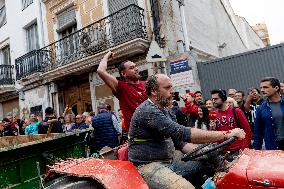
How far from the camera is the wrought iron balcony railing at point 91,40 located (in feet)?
43.3

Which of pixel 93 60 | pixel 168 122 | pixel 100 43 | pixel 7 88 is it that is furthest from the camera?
pixel 7 88

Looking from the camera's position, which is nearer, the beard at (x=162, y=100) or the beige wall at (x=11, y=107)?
the beard at (x=162, y=100)

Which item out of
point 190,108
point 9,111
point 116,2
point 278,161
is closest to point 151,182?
point 278,161

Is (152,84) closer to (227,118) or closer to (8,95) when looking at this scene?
(227,118)

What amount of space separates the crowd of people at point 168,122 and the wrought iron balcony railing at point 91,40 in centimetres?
522

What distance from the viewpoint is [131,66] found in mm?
4637

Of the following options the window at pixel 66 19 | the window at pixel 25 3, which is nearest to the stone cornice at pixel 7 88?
the window at pixel 25 3

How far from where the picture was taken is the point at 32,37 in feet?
62.7

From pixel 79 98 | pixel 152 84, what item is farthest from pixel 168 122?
pixel 79 98

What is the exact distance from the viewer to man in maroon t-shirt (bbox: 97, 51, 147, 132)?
4.58 metres

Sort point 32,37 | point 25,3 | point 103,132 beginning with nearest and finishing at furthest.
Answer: point 103,132, point 32,37, point 25,3

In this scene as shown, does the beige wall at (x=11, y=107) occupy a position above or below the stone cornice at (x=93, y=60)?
below

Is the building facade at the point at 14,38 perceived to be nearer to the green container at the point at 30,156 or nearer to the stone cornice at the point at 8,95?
the stone cornice at the point at 8,95

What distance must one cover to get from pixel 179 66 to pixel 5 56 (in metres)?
13.3
